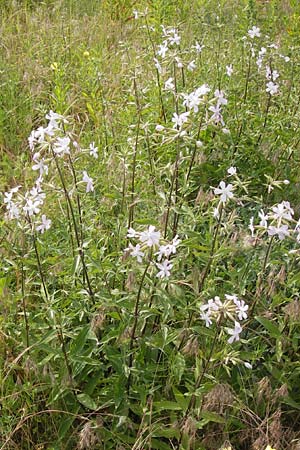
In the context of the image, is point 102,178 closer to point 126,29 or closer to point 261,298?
point 261,298

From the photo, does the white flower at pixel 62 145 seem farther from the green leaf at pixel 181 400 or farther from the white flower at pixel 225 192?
the green leaf at pixel 181 400

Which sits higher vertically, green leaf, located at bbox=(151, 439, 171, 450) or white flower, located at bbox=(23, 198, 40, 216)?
white flower, located at bbox=(23, 198, 40, 216)

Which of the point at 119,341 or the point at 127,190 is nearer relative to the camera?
the point at 119,341

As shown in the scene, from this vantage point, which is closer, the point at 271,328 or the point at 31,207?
the point at 31,207

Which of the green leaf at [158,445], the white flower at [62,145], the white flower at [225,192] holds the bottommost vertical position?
the green leaf at [158,445]

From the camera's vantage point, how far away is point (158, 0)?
409cm

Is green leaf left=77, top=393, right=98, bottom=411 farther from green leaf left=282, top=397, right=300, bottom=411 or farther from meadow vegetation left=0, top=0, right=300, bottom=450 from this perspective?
green leaf left=282, top=397, right=300, bottom=411

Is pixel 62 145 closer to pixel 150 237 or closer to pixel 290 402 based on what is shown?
pixel 150 237

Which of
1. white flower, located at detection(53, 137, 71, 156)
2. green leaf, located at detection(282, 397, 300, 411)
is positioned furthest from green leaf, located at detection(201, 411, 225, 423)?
white flower, located at detection(53, 137, 71, 156)

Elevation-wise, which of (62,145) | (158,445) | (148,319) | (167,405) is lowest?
(158,445)

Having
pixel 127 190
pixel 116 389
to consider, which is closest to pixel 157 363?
pixel 116 389

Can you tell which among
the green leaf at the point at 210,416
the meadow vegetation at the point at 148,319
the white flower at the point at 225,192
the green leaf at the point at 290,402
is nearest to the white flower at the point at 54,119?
the meadow vegetation at the point at 148,319

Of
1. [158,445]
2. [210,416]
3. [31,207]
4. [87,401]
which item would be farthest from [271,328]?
[31,207]

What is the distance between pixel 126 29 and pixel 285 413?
3705 millimetres
